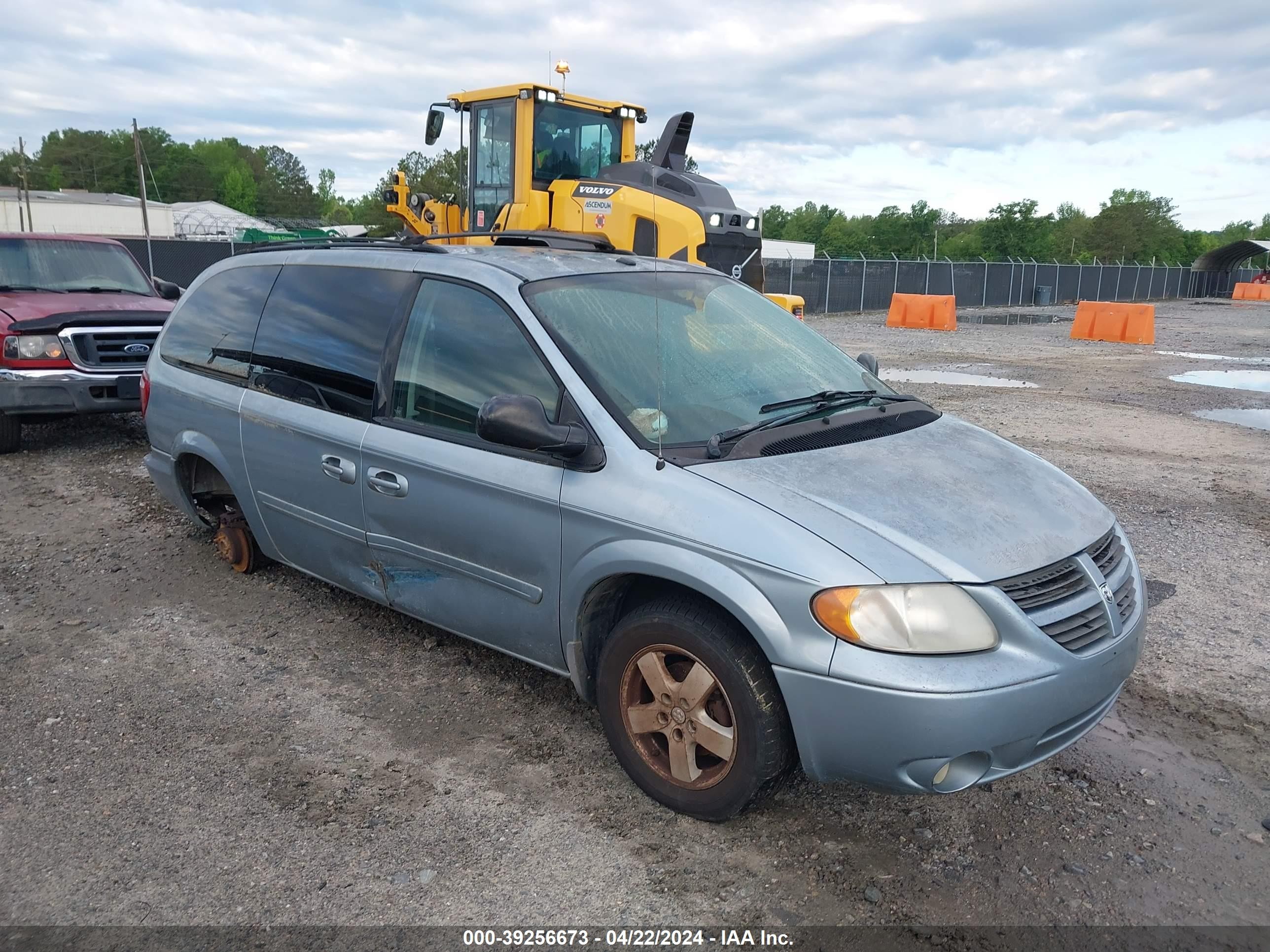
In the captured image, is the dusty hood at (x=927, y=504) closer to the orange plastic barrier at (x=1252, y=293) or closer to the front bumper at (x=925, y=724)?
the front bumper at (x=925, y=724)

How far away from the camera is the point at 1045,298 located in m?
40.2

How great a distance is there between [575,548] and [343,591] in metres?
2.35

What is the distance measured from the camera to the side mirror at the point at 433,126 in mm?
12273

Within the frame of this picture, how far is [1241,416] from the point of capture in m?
11.0

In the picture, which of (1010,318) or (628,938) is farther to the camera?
(1010,318)

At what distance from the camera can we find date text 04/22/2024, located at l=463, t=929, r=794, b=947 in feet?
8.73

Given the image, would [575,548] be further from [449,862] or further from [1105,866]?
[1105,866]

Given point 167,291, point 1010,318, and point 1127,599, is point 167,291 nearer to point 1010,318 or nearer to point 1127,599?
point 1127,599

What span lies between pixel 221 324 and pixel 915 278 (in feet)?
106

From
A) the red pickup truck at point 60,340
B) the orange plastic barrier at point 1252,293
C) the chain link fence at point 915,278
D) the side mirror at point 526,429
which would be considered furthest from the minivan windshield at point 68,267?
the orange plastic barrier at point 1252,293

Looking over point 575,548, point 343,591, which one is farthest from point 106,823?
point 343,591

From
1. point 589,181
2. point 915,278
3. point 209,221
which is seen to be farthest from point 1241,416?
point 209,221

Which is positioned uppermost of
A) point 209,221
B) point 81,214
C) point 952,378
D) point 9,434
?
Answer: point 209,221

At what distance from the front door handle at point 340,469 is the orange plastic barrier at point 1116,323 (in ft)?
67.0
